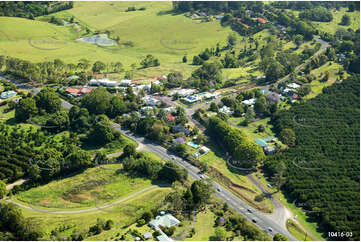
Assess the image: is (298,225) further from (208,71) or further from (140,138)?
(208,71)

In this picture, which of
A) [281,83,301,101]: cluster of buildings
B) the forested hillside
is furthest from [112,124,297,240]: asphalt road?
[281,83,301,101]: cluster of buildings

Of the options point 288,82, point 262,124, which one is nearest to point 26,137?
point 262,124

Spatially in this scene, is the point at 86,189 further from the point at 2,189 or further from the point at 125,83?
the point at 125,83

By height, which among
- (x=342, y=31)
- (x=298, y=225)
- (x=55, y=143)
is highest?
(x=342, y=31)

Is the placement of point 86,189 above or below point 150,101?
below

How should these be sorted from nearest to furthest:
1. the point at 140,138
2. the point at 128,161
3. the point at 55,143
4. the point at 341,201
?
the point at 341,201 < the point at 128,161 < the point at 55,143 < the point at 140,138

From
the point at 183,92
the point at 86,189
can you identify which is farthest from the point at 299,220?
the point at 183,92

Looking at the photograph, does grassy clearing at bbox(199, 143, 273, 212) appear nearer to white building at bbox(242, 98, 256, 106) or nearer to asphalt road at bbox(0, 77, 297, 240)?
asphalt road at bbox(0, 77, 297, 240)
